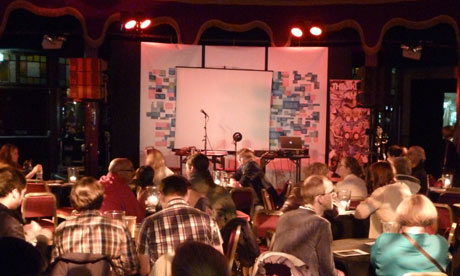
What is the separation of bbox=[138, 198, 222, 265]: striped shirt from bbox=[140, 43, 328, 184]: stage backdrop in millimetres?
8722

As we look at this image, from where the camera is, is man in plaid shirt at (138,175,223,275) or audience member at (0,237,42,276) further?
man in plaid shirt at (138,175,223,275)

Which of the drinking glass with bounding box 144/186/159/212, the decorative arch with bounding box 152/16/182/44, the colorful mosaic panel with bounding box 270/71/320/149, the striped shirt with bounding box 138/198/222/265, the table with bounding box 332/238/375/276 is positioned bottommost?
the table with bounding box 332/238/375/276

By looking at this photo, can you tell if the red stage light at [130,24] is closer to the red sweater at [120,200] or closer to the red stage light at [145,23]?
the red stage light at [145,23]

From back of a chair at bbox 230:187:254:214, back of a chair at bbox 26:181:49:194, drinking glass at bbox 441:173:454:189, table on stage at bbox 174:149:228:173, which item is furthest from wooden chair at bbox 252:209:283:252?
table on stage at bbox 174:149:228:173

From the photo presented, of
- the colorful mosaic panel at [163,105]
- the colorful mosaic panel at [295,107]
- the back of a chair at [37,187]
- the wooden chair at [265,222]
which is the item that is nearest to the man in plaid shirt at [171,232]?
the wooden chair at [265,222]

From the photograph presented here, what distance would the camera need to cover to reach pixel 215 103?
12539 mm

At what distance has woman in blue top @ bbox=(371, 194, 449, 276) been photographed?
12.3 feet

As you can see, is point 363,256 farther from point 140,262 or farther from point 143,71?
point 143,71

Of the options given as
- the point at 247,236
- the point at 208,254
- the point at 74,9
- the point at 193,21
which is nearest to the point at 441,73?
the point at 193,21

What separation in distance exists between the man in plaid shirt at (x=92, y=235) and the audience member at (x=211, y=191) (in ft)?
6.80

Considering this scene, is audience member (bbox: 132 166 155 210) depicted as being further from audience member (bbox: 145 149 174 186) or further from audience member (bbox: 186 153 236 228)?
audience member (bbox: 186 153 236 228)

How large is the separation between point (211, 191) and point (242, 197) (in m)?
0.98

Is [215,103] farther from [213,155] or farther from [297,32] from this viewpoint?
[297,32]

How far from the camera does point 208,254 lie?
63.0 inches
